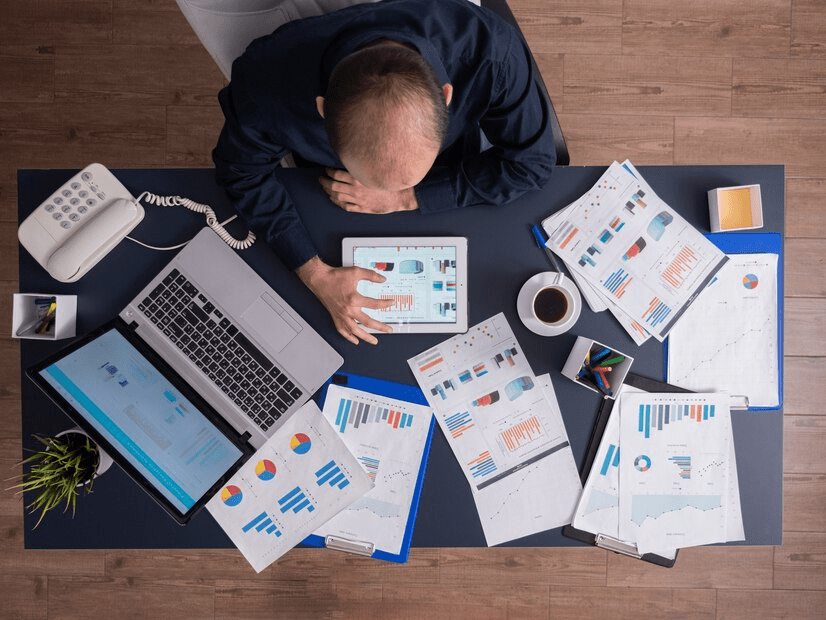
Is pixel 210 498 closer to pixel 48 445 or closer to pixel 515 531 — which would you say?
pixel 48 445

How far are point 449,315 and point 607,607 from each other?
1295 mm

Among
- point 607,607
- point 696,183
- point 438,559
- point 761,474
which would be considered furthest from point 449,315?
point 607,607

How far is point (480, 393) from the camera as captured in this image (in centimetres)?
135

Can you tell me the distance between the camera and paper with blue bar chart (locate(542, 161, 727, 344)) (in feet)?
4.42

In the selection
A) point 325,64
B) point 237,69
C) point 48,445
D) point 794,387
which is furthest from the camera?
point 794,387

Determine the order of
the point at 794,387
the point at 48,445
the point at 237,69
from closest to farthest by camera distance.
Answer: the point at 237,69, the point at 48,445, the point at 794,387

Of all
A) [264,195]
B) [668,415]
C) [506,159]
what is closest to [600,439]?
[668,415]

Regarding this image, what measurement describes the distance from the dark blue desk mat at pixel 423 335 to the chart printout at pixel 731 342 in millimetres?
50

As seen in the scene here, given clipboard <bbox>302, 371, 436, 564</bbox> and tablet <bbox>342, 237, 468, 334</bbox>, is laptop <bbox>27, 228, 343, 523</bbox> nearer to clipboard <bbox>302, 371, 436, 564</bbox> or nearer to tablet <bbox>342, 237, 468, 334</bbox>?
clipboard <bbox>302, 371, 436, 564</bbox>

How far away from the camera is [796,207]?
207 centimetres

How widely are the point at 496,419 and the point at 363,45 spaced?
75 cm

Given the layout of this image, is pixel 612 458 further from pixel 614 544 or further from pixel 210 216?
pixel 210 216

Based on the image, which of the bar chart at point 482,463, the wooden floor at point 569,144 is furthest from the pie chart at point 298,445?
the wooden floor at point 569,144

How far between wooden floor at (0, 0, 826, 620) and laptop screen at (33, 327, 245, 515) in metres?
0.94
